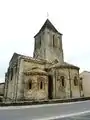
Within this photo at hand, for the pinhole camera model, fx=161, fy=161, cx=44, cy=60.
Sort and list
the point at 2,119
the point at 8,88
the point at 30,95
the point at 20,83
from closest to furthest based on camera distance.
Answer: the point at 2,119 < the point at 30,95 < the point at 20,83 < the point at 8,88

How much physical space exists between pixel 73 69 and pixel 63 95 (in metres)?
5.02

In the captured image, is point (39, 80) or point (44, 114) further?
point (39, 80)

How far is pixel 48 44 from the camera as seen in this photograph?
1369 inches

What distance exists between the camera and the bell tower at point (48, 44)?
34306 millimetres

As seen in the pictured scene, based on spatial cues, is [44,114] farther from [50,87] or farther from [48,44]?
[48,44]

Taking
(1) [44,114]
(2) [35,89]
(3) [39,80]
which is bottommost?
(1) [44,114]

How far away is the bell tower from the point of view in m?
34.3

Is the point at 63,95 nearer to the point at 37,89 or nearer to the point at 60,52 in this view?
the point at 37,89

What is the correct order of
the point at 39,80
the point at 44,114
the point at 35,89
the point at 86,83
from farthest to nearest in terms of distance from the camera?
the point at 86,83
the point at 39,80
the point at 35,89
the point at 44,114

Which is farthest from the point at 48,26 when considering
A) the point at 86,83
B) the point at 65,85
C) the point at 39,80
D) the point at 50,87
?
the point at 65,85

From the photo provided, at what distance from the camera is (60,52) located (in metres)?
36.7

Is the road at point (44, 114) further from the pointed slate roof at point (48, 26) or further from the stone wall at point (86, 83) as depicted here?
the pointed slate roof at point (48, 26)

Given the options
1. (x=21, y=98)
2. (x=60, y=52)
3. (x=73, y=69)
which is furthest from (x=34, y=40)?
(x=21, y=98)

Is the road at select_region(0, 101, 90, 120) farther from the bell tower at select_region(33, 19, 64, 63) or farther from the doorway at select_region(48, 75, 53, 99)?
the bell tower at select_region(33, 19, 64, 63)
